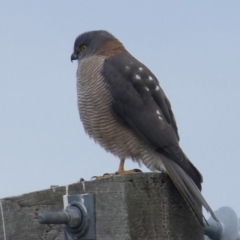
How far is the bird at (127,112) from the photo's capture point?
3.82m

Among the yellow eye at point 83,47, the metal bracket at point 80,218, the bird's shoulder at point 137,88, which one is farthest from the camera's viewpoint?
the yellow eye at point 83,47

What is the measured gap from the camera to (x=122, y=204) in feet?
6.55

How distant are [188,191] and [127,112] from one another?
5.25ft

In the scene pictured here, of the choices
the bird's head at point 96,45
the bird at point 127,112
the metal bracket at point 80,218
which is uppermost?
the bird's head at point 96,45

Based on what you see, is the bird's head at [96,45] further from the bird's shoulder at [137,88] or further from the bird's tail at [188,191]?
the bird's tail at [188,191]

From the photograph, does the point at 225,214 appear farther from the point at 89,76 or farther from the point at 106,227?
the point at 89,76

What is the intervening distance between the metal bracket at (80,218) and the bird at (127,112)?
146 centimetres

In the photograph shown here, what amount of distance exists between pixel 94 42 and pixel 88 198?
3.20m

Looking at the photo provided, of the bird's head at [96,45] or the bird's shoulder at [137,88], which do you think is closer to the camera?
the bird's shoulder at [137,88]

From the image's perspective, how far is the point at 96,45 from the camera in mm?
5078

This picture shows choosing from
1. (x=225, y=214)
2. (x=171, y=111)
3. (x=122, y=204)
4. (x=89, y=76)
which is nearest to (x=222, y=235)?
(x=225, y=214)

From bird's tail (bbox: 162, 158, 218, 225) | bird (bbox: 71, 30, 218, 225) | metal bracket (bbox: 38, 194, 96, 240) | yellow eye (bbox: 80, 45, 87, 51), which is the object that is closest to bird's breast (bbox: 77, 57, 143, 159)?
bird (bbox: 71, 30, 218, 225)

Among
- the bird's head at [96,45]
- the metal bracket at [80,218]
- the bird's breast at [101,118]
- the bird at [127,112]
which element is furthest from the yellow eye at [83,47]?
the metal bracket at [80,218]

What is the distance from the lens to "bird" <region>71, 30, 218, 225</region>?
3822mm
